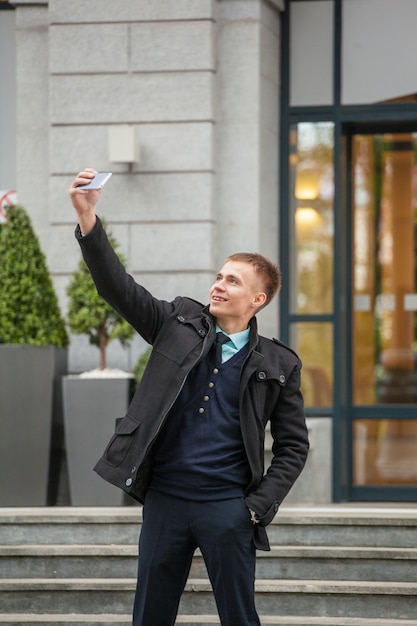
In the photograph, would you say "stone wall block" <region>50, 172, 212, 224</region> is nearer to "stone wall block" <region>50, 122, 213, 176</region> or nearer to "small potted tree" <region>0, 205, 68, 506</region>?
"stone wall block" <region>50, 122, 213, 176</region>

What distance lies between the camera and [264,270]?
4.59 meters

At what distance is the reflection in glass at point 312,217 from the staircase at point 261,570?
6.04ft

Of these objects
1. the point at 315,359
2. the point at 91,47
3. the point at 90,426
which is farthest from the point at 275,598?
the point at 91,47

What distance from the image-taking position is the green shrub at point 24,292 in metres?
7.63

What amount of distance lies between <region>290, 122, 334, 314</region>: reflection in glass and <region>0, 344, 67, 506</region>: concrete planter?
191 centimetres

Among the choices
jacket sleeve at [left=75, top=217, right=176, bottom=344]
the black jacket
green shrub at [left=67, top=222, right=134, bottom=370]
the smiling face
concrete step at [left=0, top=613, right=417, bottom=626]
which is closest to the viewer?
jacket sleeve at [left=75, top=217, right=176, bottom=344]

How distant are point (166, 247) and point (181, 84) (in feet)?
3.54

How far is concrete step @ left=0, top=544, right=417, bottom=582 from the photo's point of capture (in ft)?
21.5

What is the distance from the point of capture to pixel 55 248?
→ 27.6 ft

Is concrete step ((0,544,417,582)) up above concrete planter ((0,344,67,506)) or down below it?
below

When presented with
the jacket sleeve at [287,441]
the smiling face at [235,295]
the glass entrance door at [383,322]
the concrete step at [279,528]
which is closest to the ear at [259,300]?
the smiling face at [235,295]

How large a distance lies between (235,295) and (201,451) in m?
0.57

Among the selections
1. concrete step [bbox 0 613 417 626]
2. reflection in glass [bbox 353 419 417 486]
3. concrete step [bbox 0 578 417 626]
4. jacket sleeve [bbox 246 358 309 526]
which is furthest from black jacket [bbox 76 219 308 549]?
reflection in glass [bbox 353 419 417 486]

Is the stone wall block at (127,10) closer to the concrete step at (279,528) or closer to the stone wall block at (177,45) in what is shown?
the stone wall block at (177,45)
